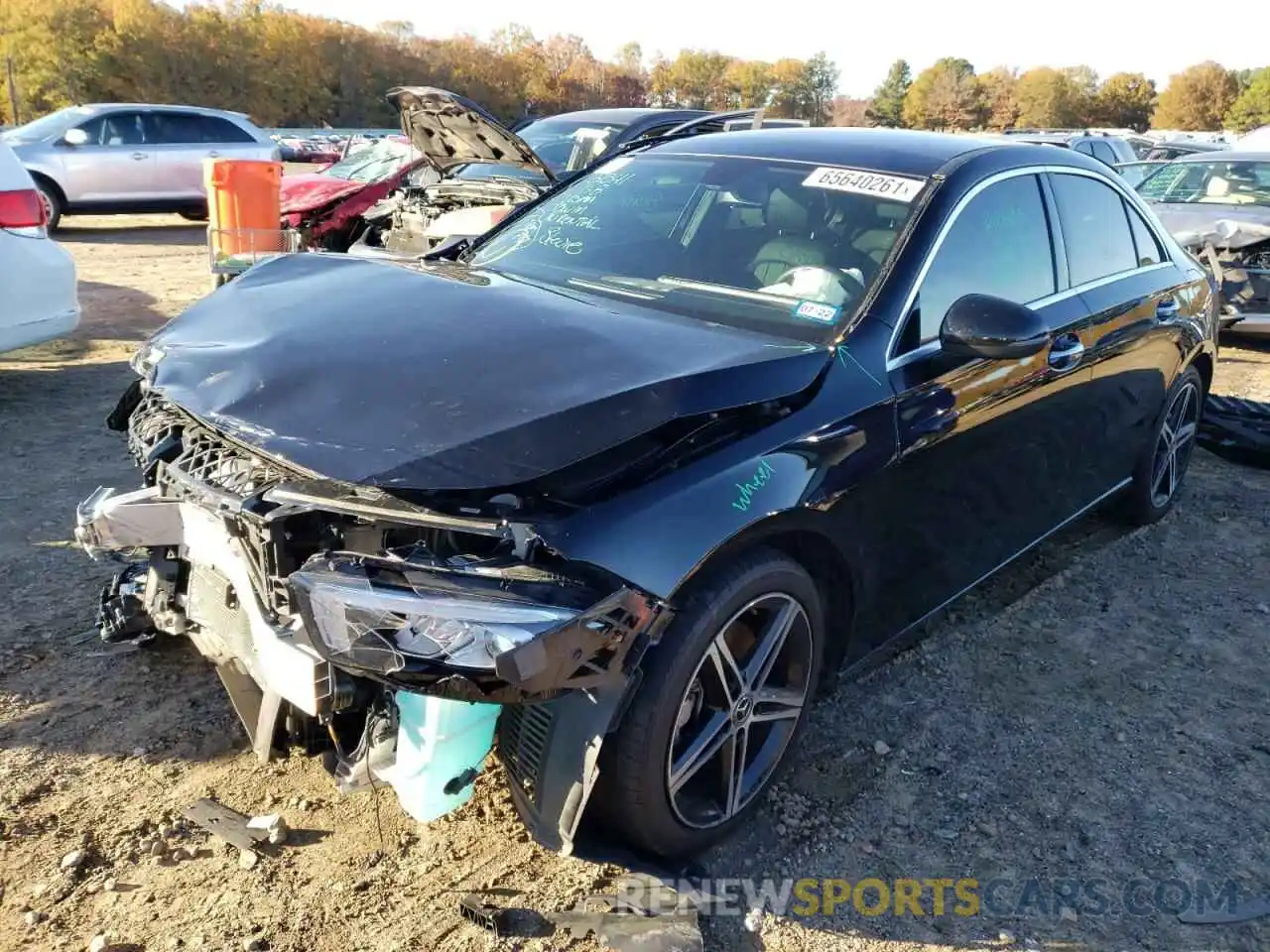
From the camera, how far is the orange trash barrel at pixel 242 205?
30.5 feet

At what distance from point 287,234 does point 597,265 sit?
23.5 ft

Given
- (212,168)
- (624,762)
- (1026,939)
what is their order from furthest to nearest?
1. (212,168)
2. (1026,939)
3. (624,762)

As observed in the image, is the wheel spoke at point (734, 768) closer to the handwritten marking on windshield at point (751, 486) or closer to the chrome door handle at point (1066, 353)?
the handwritten marking on windshield at point (751, 486)

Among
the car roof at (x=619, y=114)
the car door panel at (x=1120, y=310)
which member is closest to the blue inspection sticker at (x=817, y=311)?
the car door panel at (x=1120, y=310)

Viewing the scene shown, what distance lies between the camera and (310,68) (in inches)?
2783

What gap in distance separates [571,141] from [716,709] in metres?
8.39

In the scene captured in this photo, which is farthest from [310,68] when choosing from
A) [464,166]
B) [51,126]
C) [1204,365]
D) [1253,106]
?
[1204,365]

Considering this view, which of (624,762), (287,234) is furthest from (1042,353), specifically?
(287,234)

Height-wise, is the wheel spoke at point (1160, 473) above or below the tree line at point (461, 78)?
below

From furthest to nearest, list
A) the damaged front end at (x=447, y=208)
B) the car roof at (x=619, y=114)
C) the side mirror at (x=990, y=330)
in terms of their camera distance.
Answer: the car roof at (x=619, y=114) < the damaged front end at (x=447, y=208) < the side mirror at (x=990, y=330)

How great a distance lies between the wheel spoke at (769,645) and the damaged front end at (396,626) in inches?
18.8

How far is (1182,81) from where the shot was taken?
85938 millimetres

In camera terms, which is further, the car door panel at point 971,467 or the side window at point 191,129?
the side window at point 191,129

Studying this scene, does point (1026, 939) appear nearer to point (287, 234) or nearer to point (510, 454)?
point (510, 454)
